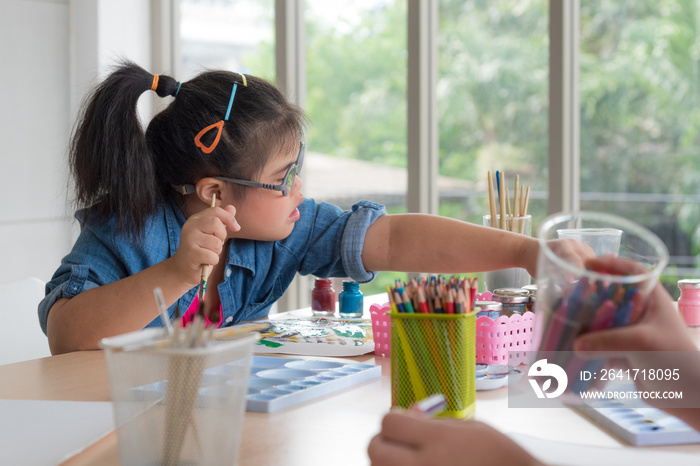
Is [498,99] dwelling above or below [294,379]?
above

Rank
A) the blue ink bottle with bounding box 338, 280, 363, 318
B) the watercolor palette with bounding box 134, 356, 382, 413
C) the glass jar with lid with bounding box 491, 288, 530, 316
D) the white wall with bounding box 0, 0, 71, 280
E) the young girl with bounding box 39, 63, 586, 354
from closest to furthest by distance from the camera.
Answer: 1. the watercolor palette with bounding box 134, 356, 382, 413
2. the glass jar with lid with bounding box 491, 288, 530, 316
3. the young girl with bounding box 39, 63, 586, 354
4. the blue ink bottle with bounding box 338, 280, 363, 318
5. the white wall with bounding box 0, 0, 71, 280

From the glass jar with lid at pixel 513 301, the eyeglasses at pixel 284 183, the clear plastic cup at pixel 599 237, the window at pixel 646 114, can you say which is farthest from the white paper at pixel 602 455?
the window at pixel 646 114

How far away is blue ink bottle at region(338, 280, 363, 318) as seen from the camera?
4.88 ft

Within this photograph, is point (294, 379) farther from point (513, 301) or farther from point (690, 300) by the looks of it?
point (690, 300)

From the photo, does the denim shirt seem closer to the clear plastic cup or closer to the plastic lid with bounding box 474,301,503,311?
the plastic lid with bounding box 474,301,503,311

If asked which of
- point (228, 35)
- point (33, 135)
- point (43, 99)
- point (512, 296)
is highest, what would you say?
point (228, 35)

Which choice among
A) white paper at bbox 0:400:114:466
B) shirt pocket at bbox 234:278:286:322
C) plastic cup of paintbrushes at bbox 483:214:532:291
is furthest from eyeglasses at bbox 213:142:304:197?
white paper at bbox 0:400:114:466

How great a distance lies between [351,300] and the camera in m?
1.49

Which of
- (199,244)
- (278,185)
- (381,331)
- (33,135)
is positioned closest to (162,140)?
(278,185)

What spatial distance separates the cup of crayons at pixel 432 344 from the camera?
775 millimetres

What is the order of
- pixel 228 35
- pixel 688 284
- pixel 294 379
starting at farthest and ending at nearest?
pixel 228 35 < pixel 688 284 < pixel 294 379

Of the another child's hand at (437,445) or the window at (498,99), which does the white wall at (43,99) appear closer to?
the window at (498,99)

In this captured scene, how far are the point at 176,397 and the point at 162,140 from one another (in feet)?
3.03

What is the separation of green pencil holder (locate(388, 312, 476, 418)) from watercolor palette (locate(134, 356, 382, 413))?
5.3 inches
